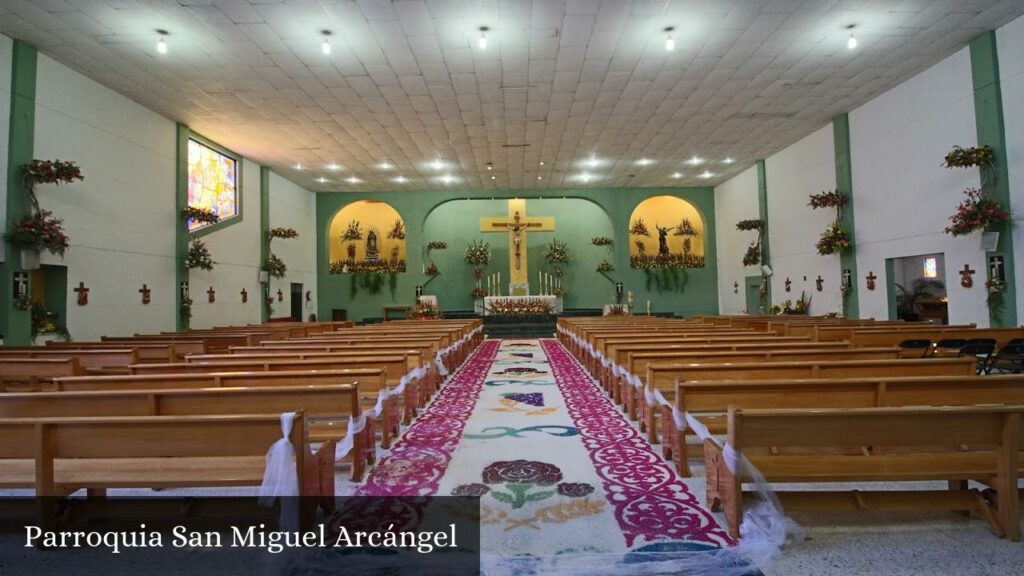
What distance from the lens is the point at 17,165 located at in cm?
753

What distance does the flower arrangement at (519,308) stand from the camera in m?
16.3

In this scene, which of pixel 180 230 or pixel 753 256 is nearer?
pixel 180 230

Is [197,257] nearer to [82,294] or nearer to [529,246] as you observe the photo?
[82,294]

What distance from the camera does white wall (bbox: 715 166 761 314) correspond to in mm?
16562

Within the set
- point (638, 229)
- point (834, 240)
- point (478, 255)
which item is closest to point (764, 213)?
point (834, 240)

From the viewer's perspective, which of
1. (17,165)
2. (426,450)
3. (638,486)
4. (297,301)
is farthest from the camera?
(297,301)

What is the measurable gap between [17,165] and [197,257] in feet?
13.4

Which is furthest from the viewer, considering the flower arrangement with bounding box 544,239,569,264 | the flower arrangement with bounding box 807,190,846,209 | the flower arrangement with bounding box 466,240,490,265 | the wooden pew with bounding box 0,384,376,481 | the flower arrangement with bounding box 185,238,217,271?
the flower arrangement with bounding box 544,239,569,264

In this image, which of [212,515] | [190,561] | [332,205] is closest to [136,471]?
[212,515]

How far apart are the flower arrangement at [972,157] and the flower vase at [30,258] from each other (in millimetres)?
13504

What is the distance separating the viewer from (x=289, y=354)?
5.14m

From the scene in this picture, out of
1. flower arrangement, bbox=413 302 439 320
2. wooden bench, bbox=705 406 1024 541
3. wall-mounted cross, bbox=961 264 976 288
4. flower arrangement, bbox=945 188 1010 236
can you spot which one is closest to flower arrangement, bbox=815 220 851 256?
wall-mounted cross, bbox=961 264 976 288

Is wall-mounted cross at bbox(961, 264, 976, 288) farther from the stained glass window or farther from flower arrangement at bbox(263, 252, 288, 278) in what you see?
flower arrangement at bbox(263, 252, 288, 278)

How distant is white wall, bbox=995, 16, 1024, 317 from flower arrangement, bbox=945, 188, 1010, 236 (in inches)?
10.0
